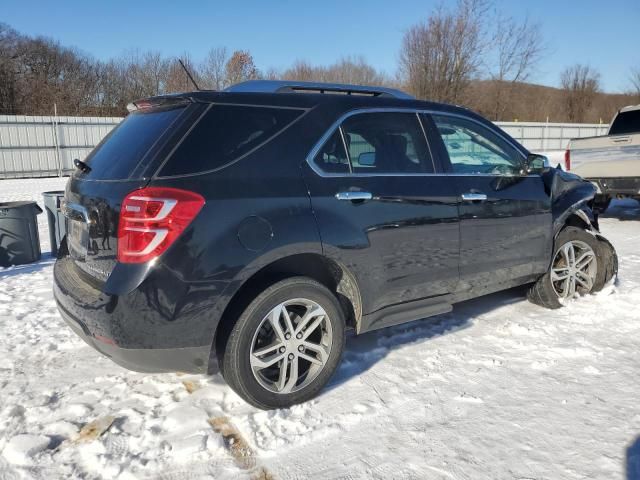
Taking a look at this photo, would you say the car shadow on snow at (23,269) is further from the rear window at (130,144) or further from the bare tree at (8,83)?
the bare tree at (8,83)

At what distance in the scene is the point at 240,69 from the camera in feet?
88.9

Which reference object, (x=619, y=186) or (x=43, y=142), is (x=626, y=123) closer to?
(x=619, y=186)

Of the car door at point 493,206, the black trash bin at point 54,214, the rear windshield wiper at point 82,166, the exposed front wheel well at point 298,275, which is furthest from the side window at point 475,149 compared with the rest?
the black trash bin at point 54,214

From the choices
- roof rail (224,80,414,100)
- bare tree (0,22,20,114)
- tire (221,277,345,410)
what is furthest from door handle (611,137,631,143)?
bare tree (0,22,20,114)

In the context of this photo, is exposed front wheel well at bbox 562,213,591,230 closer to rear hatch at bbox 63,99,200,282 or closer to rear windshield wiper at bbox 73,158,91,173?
rear hatch at bbox 63,99,200,282

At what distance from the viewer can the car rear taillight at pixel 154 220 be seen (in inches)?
97.0

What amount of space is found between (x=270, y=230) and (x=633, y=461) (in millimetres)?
2172

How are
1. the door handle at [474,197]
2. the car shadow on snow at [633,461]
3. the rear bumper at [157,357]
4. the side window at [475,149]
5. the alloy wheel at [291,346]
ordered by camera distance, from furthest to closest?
the side window at [475,149]
the door handle at [474,197]
the alloy wheel at [291,346]
the rear bumper at [157,357]
the car shadow on snow at [633,461]

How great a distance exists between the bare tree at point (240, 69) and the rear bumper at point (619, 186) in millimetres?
20010

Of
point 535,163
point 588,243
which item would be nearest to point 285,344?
point 535,163

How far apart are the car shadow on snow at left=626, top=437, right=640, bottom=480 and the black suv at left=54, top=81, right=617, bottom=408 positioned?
1.40 m

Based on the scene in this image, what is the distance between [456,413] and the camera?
2904mm

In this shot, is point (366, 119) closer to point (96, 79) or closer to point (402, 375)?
point (402, 375)

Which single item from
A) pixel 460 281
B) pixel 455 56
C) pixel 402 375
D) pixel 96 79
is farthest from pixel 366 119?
pixel 96 79
